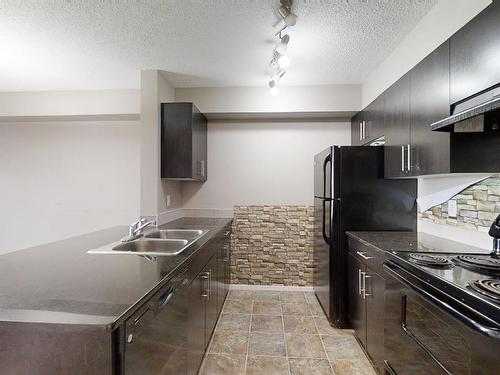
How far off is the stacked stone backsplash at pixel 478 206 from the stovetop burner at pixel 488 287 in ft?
2.62

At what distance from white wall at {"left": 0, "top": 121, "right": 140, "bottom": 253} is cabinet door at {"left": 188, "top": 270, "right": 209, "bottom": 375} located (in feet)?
7.01

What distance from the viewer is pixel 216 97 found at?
3316 millimetres

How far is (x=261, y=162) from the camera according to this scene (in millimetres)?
3576

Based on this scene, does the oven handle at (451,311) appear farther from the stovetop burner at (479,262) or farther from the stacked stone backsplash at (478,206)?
the stacked stone backsplash at (478,206)

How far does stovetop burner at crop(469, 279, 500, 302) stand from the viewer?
97 centimetres

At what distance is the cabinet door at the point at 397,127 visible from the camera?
6.60 feet

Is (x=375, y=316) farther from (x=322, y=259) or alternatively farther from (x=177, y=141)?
(x=177, y=141)

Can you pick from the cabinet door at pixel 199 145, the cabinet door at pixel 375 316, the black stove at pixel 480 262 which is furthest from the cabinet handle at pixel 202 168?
the black stove at pixel 480 262

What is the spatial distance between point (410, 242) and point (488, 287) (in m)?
0.99

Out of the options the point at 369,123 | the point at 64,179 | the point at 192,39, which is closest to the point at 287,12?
the point at 192,39

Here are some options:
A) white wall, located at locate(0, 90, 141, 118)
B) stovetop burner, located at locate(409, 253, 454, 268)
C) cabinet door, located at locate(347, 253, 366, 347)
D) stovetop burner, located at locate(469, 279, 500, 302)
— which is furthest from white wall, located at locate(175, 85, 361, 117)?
stovetop burner, located at locate(469, 279, 500, 302)

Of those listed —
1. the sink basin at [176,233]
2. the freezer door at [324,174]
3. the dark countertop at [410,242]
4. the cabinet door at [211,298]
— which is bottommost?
the cabinet door at [211,298]

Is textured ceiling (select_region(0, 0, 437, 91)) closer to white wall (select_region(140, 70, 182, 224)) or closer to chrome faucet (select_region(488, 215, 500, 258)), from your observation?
white wall (select_region(140, 70, 182, 224))

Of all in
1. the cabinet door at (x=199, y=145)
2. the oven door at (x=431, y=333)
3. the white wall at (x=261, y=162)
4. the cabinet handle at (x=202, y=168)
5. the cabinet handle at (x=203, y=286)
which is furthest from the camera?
the white wall at (x=261, y=162)
